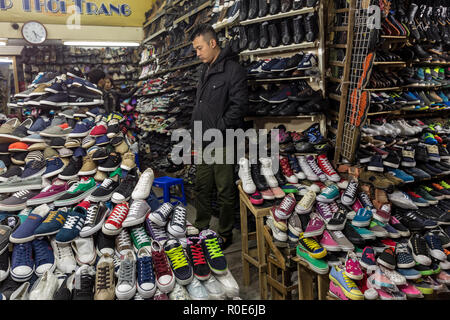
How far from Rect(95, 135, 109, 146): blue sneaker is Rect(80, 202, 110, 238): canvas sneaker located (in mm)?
865

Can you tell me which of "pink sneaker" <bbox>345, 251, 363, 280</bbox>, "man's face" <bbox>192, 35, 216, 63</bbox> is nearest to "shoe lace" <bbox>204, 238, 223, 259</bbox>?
"pink sneaker" <bbox>345, 251, 363, 280</bbox>

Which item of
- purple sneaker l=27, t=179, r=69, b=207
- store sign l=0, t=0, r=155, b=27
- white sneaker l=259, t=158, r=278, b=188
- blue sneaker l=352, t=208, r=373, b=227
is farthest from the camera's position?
store sign l=0, t=0, r=155, b=27

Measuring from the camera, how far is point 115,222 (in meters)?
1.49

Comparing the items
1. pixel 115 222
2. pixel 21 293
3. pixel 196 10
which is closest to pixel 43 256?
pixel 21 293

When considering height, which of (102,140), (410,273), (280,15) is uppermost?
(280,15)

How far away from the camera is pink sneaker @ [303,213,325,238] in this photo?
6.19ft

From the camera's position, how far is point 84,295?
1173 mm

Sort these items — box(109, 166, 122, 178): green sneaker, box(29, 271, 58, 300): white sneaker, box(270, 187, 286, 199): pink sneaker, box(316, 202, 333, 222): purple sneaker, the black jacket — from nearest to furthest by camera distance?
1. box(29, 271, 58, 300): white sneaker
2. box(316, 202, 333, 222): purple sneaker
3. box(109, 166, 122, 178): green sneaker
4. box(270, 187, 286, 199): pink sneaker
5. the black jacket

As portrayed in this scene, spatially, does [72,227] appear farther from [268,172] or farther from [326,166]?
[326,166]

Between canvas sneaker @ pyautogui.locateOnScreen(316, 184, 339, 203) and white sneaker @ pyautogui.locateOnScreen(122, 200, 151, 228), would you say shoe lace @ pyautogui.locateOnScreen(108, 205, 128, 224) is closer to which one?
white sneaker @ pyautogui.locateOnScreen(122, 200, 151, 228)

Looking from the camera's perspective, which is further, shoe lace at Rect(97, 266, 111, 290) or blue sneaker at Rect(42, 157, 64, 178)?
blue sneaker at Rect(42, 157, 64, 178)

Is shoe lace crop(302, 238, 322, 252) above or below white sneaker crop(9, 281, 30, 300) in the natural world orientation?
below

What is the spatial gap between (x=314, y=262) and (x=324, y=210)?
0.52 m

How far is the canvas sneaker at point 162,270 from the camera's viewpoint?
1219 mm
